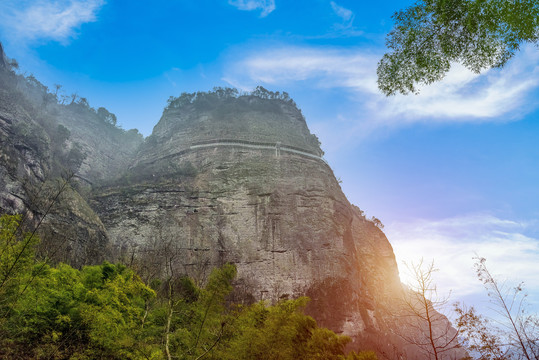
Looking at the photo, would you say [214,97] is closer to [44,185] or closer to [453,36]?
[44,185]

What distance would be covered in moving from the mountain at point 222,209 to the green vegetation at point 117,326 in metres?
7.55

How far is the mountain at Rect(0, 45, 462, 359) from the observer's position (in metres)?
25.6

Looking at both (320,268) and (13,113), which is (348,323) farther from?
(13,113)

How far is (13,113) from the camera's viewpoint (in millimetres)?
28844

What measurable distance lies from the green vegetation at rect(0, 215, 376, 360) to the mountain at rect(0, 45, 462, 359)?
7.55m

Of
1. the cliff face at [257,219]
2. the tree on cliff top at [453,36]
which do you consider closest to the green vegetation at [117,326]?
the tree on cliff top at [453,36]

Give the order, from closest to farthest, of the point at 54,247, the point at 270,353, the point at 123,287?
the point at 270,353
the point at 123,287
the point at 54,247

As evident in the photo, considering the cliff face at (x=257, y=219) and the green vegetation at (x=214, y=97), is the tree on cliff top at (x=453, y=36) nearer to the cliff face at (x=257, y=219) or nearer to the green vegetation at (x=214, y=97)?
the cliff face at (x=257, y=219)

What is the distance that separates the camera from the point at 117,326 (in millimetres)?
12414

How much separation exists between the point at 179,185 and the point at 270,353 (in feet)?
86.5

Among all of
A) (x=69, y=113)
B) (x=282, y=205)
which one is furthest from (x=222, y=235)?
(x=69, y=113)

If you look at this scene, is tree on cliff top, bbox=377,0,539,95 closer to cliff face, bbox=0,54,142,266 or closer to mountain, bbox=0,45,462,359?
cliff face, bbox=0,54,142,266

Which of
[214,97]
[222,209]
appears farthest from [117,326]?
[214,97]

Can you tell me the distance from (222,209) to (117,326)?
2131cm
